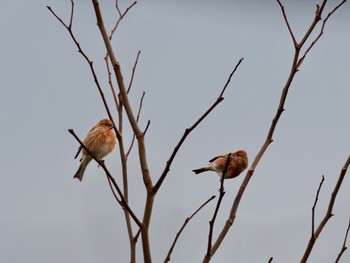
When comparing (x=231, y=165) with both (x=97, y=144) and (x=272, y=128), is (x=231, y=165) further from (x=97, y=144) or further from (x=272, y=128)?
(x=272, y=128)

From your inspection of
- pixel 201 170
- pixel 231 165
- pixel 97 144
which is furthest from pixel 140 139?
pixel 97 144

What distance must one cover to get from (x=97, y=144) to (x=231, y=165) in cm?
172

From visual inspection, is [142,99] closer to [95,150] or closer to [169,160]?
[169,160]

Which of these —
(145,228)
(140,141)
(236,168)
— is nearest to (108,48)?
(140,141)

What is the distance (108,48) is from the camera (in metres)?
2.41

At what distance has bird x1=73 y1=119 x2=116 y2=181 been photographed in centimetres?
557

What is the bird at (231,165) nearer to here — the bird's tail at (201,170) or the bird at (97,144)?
the bird's tail at (201,170)

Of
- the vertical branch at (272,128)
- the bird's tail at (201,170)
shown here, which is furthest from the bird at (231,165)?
the vertical branch at (272,128)

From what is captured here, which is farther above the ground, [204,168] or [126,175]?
[204,168]

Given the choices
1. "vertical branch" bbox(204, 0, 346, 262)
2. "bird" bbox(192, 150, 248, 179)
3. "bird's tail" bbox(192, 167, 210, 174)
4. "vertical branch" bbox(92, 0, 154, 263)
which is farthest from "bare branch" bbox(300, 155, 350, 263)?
"bird's tail" bbox(192, 167, 210, 174)

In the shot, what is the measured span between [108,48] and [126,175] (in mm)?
798

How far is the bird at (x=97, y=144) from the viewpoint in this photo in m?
5.57

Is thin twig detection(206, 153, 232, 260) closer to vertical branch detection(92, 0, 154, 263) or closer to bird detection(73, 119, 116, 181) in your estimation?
vertical branch detection(92, 0, 154, 263)

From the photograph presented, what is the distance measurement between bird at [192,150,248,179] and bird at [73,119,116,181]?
1128 millimetres
